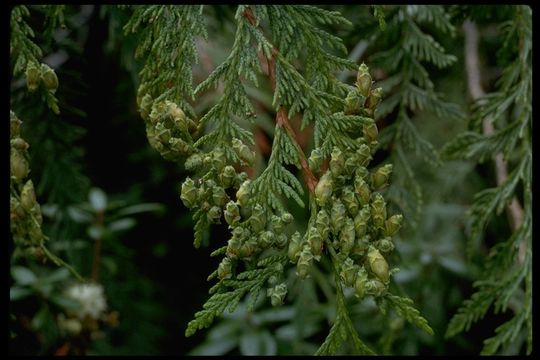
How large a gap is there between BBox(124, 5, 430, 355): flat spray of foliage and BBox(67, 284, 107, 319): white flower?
103 centimetres

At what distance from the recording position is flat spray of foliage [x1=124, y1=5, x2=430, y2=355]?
3.48 ft

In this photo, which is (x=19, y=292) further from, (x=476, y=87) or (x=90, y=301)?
(x=476, y=87)

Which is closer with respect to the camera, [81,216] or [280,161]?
[280,161]

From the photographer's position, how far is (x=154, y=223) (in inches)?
105

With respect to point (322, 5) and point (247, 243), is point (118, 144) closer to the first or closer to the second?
point (322, 5)

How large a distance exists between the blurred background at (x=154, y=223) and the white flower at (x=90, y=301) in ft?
0.03

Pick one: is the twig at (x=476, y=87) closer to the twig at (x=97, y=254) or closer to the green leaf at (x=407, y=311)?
the green leaf at (x=407, y=311)

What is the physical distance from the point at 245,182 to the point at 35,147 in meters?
0.83

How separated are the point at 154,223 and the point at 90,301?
62 cm

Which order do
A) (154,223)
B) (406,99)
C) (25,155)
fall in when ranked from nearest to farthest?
(25,155), (406,99), (154,223)

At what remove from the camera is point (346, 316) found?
1109 mm

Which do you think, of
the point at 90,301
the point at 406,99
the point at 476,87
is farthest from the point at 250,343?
the point at 476,87

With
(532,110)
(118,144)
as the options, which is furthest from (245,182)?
(118,144)

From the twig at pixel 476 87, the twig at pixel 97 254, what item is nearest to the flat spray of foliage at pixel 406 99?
the twig at pixel 476 87
